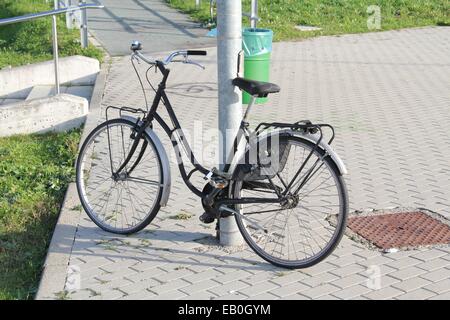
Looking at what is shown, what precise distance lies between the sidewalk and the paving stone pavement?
1.04 meters

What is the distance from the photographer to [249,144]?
4.86 meters

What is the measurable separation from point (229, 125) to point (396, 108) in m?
4.80

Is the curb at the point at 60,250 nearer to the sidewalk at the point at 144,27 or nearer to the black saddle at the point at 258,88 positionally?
the black saddle at the point at 258,88

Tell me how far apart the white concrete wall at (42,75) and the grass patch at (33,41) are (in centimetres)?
99

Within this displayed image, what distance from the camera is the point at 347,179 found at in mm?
6676

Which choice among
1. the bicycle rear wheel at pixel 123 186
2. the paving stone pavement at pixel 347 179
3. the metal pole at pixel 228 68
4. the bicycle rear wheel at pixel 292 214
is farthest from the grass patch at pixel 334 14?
the metal pole at pixel 228 68

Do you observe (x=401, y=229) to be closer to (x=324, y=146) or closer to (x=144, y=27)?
(x=324, y=146)

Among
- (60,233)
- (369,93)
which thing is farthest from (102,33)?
(60,233)

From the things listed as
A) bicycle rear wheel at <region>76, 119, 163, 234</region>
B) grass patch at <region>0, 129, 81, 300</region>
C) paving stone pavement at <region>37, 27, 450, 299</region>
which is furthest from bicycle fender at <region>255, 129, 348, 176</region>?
grass patch at <region>0, 129, 81, 300</region>

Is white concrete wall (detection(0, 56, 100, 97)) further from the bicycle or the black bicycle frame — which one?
the black bicycle frame

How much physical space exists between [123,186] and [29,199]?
1.08 m

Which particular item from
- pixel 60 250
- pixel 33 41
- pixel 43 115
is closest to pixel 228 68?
pixel 60 250

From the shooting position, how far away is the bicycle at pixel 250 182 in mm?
4770
